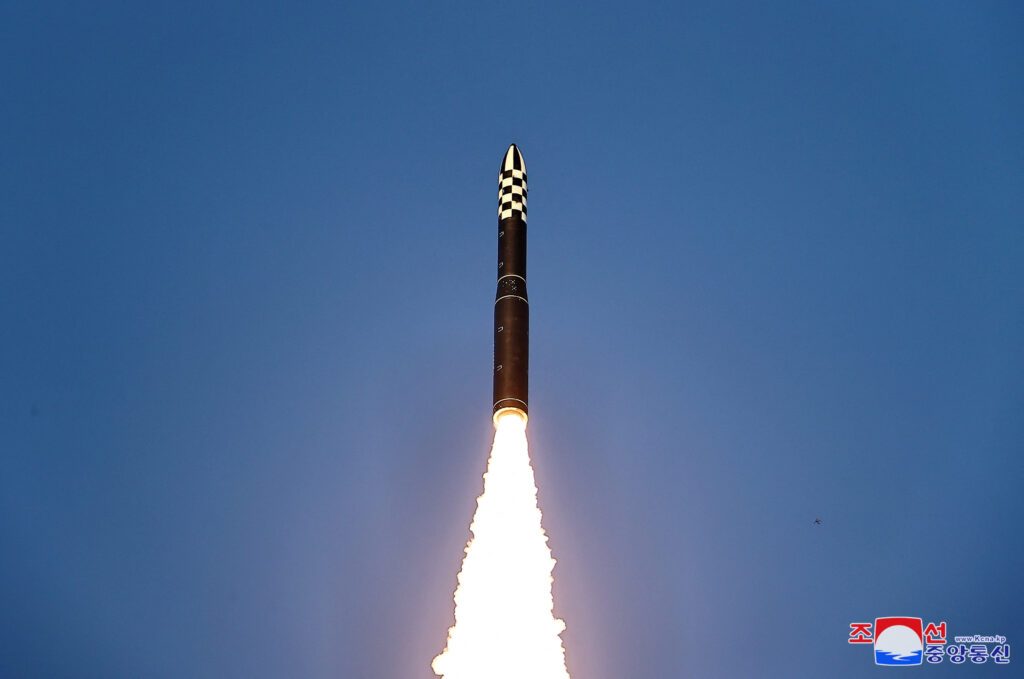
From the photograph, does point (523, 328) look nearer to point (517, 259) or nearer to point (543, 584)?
point (517, 259)

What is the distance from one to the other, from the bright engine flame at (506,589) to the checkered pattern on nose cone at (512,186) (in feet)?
19.7

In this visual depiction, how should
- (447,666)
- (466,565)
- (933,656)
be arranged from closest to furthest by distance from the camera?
(447,666), (466,565), (933,656)

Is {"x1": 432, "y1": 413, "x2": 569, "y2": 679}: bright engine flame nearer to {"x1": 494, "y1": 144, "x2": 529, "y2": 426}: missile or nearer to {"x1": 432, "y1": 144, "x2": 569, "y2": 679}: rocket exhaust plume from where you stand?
{"x1": 432, "y1": 144, "x2": 569, "y2": 679}: rocket exhaust plume

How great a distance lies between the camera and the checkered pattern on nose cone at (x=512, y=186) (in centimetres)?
3434

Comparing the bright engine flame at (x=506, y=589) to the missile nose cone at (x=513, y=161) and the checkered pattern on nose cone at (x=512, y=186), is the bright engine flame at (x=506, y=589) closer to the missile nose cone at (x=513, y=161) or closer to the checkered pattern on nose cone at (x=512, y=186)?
the checkered pattern on nose cone at (x=512, y=186)

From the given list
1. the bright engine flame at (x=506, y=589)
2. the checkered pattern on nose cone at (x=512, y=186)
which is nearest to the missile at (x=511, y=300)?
the checkered pattern on nose cone at (x=512, y=186)

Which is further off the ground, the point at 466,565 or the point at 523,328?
the point at 523,328

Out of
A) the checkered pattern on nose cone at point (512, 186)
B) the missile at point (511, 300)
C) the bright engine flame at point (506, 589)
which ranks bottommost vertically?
the bright engine flame at point (506, 589)

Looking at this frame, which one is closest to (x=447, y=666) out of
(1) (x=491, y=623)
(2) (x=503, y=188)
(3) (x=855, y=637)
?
(1) (x=491, y=623)

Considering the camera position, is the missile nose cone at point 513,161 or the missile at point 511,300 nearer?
the missile at point 511,300

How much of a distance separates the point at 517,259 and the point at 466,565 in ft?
26.4

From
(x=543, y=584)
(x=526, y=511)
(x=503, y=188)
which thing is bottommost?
(x=543, y=584)

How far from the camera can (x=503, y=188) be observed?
34781mm

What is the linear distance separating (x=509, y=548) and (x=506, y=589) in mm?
1233
